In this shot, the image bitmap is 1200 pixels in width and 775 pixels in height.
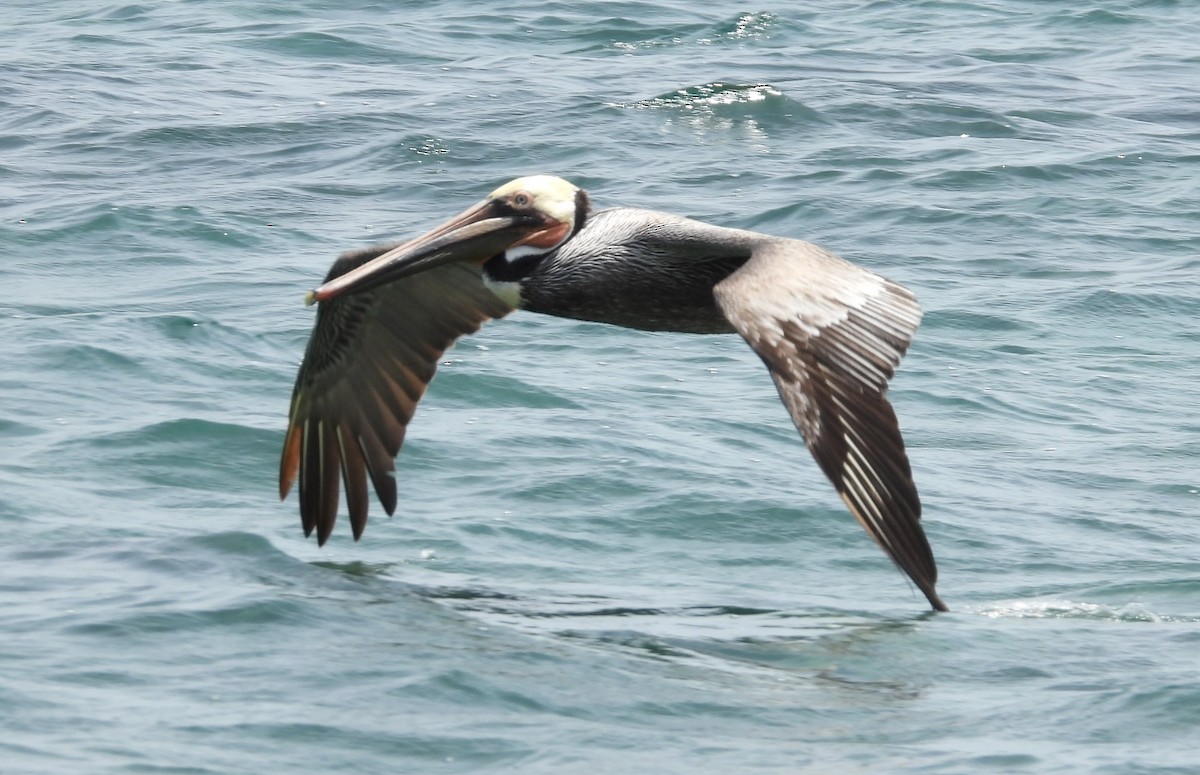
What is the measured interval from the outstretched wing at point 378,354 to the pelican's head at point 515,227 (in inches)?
9.2

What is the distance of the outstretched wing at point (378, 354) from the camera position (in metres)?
8.67

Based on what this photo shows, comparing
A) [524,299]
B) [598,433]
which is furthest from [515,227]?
[598,433]

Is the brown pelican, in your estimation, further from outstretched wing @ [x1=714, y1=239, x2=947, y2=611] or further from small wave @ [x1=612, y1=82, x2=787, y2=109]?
small wave @ [x1=612, y1=82, x2=787, y2=109]

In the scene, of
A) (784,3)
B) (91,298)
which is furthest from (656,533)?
(784,3)

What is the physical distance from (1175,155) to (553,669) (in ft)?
33.6

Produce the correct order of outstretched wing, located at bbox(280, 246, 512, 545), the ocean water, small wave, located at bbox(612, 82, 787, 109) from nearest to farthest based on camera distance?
the ocean water, outstretched wing, located at bbox(280, 246, 512, 545), small wave, located at bbox(612, 82, 787, 109)

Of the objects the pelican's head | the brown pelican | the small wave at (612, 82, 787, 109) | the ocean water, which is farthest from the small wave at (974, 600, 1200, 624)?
the small wave at (612, 82, 787, 109)

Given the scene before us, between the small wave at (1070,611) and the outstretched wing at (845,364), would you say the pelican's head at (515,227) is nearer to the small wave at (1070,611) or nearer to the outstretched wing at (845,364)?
the outstretched wing at (845,364)

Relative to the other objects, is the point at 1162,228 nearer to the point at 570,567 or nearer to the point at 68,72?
the point at 570,567

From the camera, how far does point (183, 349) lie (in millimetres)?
10703

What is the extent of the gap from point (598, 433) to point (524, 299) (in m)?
1.29

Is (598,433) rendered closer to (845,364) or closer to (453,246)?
(453,246)

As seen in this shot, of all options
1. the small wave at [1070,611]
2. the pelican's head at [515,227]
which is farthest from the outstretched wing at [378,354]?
the small wave at [1070,611]

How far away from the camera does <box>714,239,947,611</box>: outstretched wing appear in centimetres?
632
